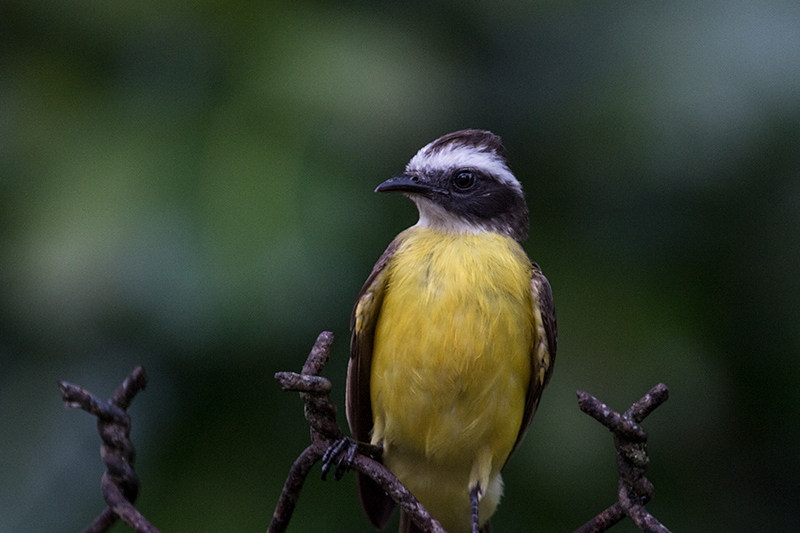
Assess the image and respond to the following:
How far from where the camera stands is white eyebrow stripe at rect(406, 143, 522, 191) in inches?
101

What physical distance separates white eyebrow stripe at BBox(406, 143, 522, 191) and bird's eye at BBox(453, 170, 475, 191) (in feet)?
0.14

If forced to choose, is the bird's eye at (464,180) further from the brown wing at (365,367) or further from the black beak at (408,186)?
the brown wing at (365,367)

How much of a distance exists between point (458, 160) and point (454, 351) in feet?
2.11

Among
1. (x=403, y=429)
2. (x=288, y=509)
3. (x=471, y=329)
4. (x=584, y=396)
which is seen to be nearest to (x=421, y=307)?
(x=471, y=329)

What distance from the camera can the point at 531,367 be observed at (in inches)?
98.6

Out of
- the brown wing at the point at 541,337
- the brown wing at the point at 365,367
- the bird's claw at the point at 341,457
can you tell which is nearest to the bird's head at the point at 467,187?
the brown wing at the point at 365,367

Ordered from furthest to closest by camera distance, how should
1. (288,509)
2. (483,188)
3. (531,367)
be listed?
(483,188) < (531,367) < (288,509)

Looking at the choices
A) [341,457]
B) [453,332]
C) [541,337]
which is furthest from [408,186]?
[341,457]

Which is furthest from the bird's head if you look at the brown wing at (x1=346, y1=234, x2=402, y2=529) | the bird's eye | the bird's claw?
the bird's claw

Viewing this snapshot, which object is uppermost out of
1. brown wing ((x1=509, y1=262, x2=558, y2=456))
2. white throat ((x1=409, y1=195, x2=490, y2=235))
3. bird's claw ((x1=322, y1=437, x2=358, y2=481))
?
white throat ((x1=409, y1=195, x2=490, y2=235))

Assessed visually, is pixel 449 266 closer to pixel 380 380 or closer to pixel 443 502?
pixel 380 380

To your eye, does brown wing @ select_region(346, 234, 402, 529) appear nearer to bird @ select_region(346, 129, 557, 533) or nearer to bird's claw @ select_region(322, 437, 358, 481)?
bird @ select_region(346, 129, 557, 533)

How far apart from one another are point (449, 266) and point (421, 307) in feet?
0.54

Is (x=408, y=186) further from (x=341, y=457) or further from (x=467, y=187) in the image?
(x=341, y=457)
